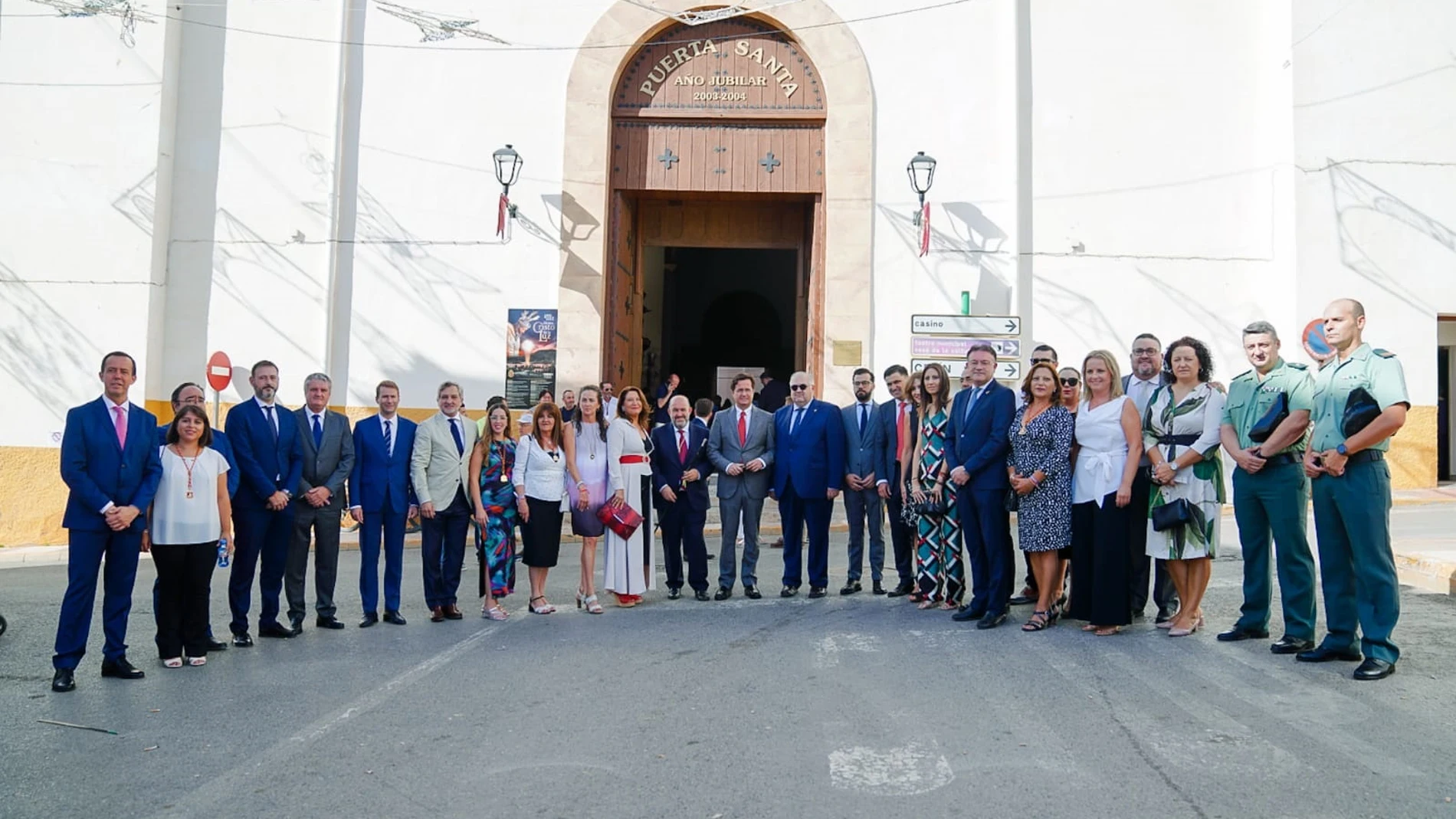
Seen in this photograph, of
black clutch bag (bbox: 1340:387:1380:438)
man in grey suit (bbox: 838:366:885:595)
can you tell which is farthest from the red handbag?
black clutch bag (bbox: 1340:387:1380:438)

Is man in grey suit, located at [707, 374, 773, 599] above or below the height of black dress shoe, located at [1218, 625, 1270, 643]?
above

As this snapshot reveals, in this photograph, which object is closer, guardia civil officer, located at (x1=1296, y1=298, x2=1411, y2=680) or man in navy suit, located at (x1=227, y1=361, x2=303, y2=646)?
Answer: guardia civil officer, located at (x1=1296, y1=298, x2=1411, y2=680)

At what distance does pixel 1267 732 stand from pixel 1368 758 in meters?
0.42

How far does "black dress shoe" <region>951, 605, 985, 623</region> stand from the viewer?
23.3 feet

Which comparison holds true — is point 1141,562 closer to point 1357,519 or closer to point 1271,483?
point 1271,483

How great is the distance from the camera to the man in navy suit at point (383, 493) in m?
7.51

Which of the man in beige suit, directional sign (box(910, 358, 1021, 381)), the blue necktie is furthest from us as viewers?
directional sign (box(910, 358, 1021, 381))

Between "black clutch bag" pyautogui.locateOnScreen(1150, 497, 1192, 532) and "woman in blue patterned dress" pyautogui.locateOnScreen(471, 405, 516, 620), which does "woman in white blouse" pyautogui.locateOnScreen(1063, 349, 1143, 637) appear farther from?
"woman in blue patterned dress" pyautogui.locateOnScreen(471, 405, 516, 620)

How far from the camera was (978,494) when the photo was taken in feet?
23.7

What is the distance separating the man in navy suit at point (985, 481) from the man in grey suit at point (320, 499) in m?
4.31

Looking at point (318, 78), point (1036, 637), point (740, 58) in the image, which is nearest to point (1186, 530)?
point (1036, 637)

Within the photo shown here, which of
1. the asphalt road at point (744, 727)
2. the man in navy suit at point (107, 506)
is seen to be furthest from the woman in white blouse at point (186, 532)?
the asphalt road at point (744, 727)

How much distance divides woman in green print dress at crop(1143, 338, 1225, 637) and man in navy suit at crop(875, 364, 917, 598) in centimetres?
210

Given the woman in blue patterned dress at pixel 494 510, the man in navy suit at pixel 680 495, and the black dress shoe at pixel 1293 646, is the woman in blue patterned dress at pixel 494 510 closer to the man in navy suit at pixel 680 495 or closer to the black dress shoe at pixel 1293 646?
the man in navy suit at pixel 680 495
